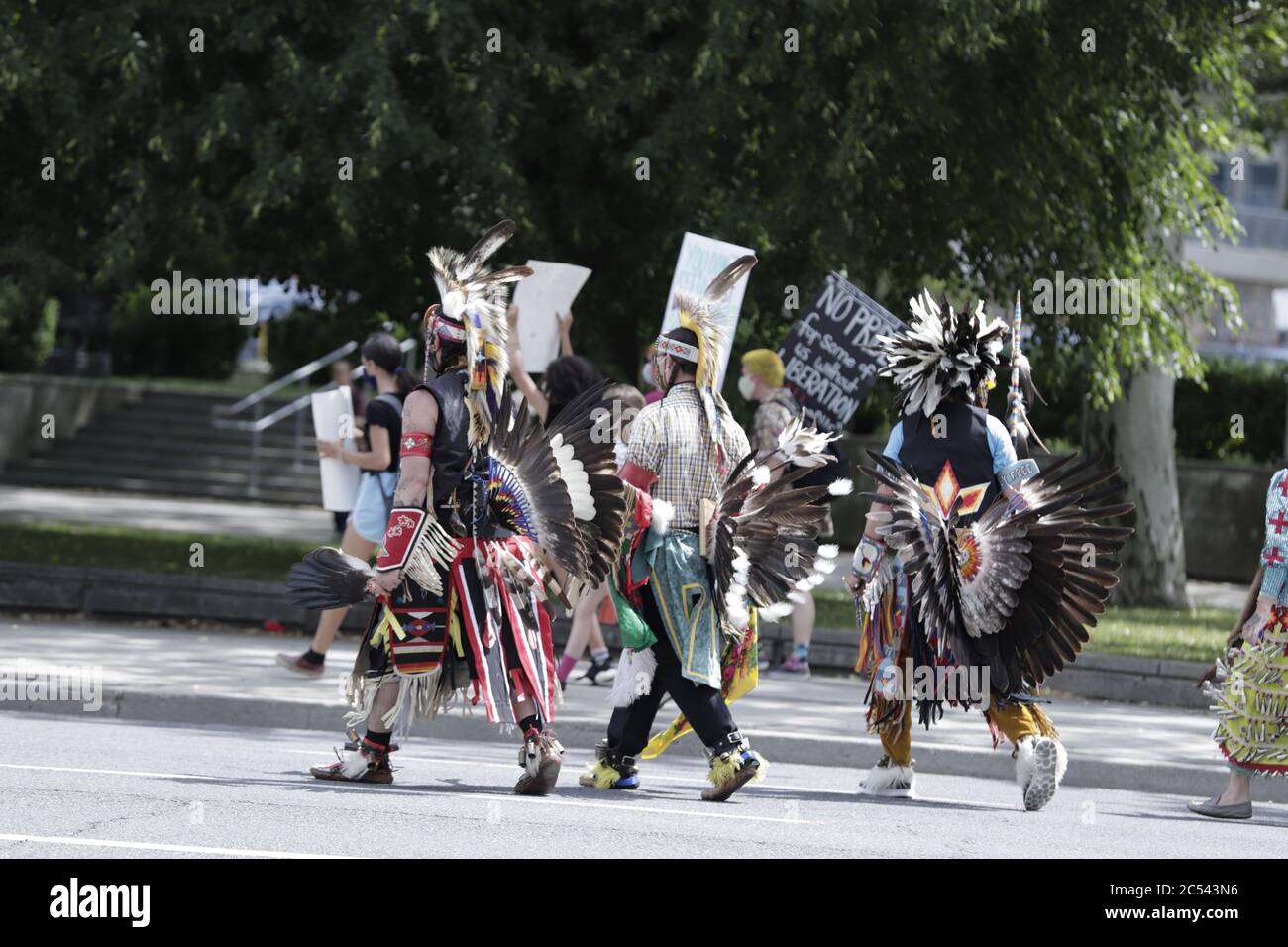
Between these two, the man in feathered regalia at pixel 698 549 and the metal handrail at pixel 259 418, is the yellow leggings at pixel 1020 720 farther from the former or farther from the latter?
the metal handrail at pixel 259 418

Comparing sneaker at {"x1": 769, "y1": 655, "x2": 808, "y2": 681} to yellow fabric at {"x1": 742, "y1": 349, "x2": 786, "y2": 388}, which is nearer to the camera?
yellow fabric at {"x1": 742, "y1": 349, "x2": 786, "y2": 388}

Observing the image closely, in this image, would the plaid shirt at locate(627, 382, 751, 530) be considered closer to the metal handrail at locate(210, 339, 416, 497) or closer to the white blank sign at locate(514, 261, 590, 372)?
the white blank sign at locate(514, 261, 590, 372)

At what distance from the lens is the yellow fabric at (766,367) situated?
11617 millimetres

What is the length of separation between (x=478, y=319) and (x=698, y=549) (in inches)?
52.6

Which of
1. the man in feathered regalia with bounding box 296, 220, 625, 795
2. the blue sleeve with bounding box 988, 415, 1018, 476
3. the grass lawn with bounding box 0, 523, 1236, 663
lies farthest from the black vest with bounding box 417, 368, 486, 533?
the grass lawn with bounding box 0, 523, 1236, 663

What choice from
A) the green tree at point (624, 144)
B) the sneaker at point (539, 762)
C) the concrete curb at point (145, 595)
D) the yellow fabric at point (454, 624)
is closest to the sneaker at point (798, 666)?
the concrete curb at point (145, 595)

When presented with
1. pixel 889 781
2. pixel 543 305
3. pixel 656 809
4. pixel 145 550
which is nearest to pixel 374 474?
pixel 543 305

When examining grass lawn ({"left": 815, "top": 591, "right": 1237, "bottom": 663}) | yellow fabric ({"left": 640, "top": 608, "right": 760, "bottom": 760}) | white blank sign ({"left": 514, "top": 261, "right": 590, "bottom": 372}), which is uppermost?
white blank sign ({"left": 514, "top": 261, "right": 590, "bottom": 372})

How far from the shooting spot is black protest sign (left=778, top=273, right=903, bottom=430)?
492 inches

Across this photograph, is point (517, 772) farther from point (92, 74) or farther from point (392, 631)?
point (92, 74)

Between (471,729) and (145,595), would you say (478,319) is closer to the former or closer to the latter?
(471,729)

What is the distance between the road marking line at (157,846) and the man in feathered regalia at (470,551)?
4.69 feet

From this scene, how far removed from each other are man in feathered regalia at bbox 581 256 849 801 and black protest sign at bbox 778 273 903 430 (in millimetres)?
4215

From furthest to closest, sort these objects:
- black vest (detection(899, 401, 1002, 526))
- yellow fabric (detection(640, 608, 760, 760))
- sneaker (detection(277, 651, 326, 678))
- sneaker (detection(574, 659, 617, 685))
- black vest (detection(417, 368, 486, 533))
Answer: sneaker (detection(574, 659, 617, 685)), sneaker (detection(277, 651, 326, 678)), yellow fabric (detection(640, 608, 760, 760)), black vest (detection(899, 401, 1002, 526)), black vest (detection(417, 368, 486, 533))
